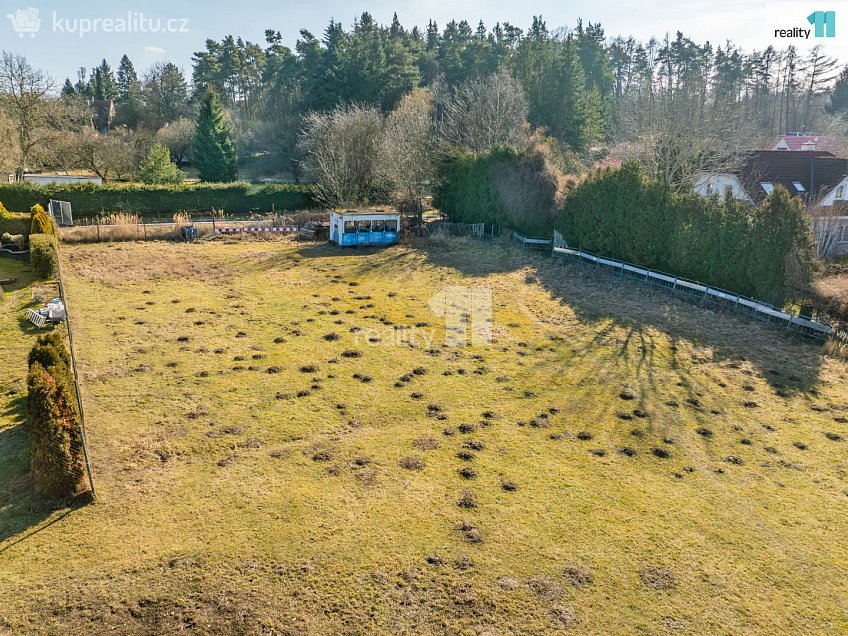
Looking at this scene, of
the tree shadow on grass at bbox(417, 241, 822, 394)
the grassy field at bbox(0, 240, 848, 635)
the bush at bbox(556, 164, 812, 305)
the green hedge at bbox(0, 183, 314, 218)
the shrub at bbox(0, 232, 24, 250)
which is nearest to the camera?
the grassy field at bbox(0, 240, 848, 635)

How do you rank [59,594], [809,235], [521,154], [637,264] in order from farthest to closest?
[521,154], [637,264], [809,235], [59,594]

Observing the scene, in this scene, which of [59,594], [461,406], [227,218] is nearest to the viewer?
[59,594]

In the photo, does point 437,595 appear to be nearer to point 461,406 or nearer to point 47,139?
point 461,406

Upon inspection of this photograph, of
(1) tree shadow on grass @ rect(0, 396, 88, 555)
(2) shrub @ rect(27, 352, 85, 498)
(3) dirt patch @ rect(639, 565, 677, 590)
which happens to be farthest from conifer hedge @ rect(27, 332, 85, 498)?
(3) dirt patch @ rect(639, 565, 677, 590)

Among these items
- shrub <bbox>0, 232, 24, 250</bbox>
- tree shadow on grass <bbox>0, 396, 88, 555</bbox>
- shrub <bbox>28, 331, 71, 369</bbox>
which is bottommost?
tree shadow on grass <bbox>0, 396, 88, 555</bbox>

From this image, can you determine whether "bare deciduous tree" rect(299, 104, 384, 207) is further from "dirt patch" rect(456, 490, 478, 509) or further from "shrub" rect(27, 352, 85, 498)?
"dirt patch" rect(456, 490, 478, 509)

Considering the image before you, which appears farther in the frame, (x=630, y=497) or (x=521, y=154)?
(x=521, y=154)

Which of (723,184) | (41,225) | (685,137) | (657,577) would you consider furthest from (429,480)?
(723,184)

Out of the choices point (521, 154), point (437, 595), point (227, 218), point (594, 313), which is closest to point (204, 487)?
point (437, 595)

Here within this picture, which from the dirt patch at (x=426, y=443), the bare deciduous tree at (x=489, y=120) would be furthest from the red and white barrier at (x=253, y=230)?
the dirt patch at (x=426, y=443)
